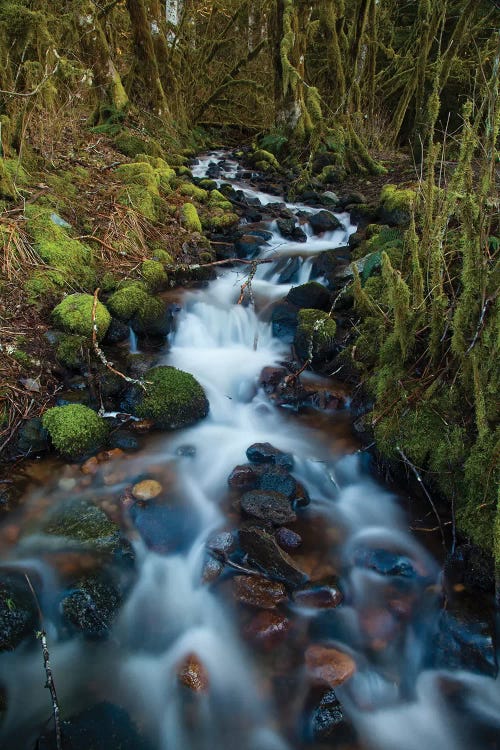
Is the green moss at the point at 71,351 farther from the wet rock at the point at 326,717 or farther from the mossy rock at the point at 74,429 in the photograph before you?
the wet rock at the point at 326,717

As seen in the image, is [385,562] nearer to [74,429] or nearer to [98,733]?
[98,733]

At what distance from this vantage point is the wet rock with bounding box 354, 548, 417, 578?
2984mm

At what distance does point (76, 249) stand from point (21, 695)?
4237 mm

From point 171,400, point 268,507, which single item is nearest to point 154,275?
point 171,400

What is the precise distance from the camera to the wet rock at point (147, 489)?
11.6 feet

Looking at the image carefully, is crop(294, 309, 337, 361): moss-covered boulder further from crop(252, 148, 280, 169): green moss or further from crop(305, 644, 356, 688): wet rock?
crop(252, 148, 280, 169): green moss

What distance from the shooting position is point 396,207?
21.4 feet

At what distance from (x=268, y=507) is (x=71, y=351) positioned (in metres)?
2.23

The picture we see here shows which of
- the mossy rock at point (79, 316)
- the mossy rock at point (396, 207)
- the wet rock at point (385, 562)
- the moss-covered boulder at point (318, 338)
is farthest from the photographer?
the mossy rock at point (396, 207)

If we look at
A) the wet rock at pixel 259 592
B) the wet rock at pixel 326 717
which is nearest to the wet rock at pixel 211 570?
the wet rock at pixel 259 592

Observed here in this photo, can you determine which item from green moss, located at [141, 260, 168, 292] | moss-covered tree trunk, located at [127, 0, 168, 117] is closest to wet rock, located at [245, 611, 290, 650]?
green moss, located at [141, 260, 168, 292]

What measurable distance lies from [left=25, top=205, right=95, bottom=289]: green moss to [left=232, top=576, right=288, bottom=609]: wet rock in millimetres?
3556

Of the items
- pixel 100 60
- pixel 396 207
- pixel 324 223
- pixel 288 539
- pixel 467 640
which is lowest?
pixel 288 539

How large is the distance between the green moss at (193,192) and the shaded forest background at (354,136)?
1564mm
